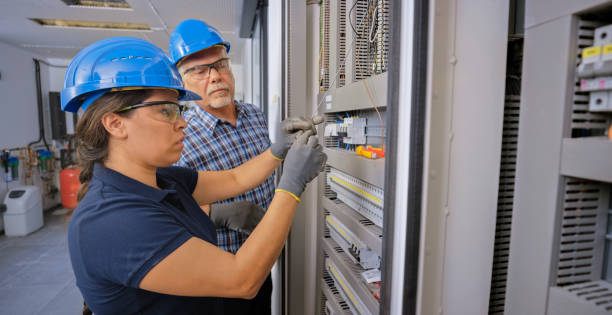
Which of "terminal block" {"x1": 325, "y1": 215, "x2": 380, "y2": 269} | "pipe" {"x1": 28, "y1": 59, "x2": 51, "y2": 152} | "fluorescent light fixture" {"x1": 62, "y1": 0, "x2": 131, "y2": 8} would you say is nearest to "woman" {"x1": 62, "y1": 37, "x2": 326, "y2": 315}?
"terminal block" {"x1": 325, "y1": 215, "x2": 380, "y2": 269}

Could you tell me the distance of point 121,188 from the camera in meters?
0.78

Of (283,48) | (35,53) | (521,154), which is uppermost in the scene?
(35,53)

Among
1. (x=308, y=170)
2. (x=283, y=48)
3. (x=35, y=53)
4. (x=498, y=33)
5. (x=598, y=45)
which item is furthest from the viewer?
(x=35, y=53)

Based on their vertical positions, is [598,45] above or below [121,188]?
above

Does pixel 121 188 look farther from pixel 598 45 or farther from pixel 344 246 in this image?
pixel 598 45

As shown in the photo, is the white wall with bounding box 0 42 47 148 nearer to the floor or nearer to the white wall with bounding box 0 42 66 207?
the white wall with bounding box 0 42 66 207

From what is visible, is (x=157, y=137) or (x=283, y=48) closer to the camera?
(x=157, y=137)

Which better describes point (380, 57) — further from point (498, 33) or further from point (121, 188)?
point (121, 188)

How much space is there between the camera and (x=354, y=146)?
123cm

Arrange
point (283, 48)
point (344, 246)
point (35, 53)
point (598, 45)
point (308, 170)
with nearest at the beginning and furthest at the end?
point (598, 45), point (308, 170), point (344, 246), point (283, 48), point (35, 53)

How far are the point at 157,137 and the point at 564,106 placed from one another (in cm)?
82

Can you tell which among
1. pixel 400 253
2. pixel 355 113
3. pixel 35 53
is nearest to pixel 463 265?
pixel 400 253

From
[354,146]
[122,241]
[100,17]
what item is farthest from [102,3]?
[122,241]

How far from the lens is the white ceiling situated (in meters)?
3.23
